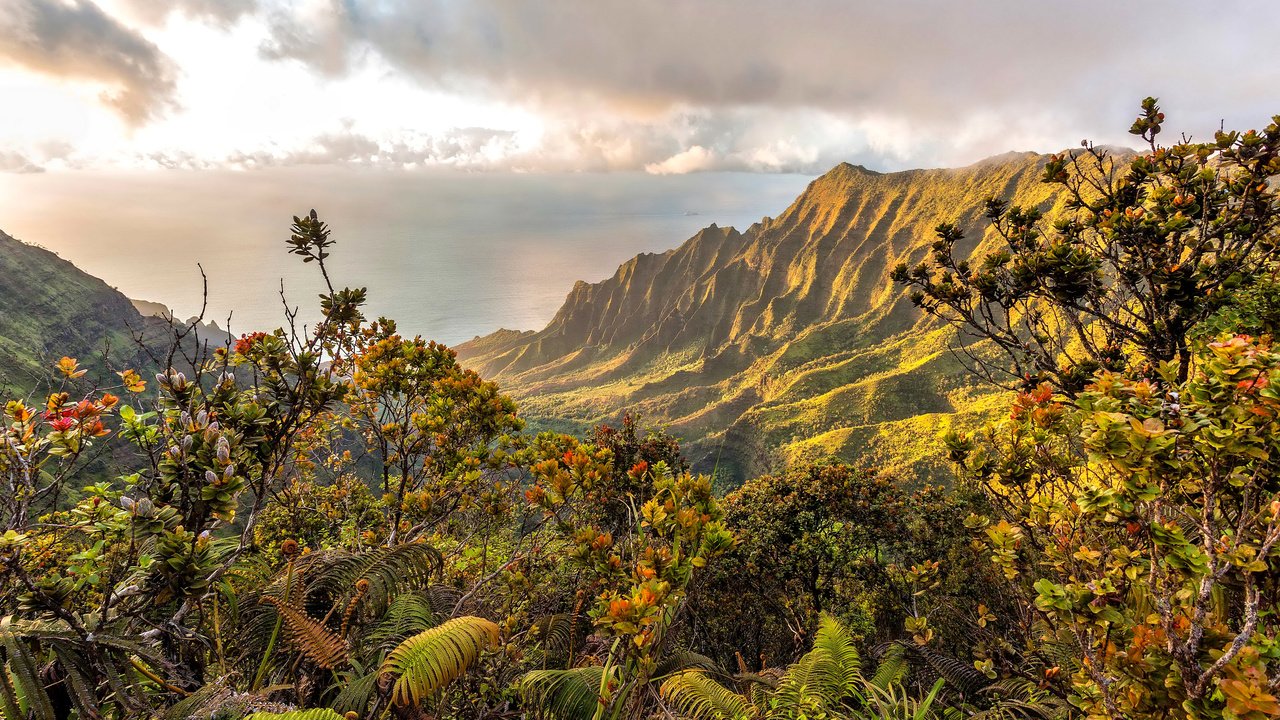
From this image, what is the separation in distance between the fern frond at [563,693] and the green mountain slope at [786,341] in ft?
171

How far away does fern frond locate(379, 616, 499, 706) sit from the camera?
254cm

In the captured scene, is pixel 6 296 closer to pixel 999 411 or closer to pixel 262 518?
pixel 262 518

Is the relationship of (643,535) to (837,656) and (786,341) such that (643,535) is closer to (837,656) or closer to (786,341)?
(837,656)

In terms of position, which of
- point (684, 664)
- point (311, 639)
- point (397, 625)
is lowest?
point (684, 664)

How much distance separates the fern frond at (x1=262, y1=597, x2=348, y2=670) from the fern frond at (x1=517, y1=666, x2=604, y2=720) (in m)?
1.17

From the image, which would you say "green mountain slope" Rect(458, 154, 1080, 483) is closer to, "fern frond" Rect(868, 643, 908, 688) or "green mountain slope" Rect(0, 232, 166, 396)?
"green mountain slope" Rect(0, 232, 166, 396)

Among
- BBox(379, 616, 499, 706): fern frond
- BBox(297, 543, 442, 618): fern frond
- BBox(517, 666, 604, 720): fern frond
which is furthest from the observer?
BBox(297, 543, 442, 618): fern frond

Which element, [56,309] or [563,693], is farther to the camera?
Answer: [56,309]

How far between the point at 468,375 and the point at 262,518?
5963 mm

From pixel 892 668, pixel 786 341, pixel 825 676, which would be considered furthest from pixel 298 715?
pixel 786 341

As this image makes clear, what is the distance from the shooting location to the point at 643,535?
3.37 m

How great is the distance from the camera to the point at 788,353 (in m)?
96.2

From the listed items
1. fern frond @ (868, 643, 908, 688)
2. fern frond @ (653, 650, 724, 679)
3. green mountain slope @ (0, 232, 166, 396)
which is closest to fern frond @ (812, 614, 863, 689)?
fern frond @ (868, 643, 908, 688)

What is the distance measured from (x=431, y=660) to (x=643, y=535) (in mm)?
1391
